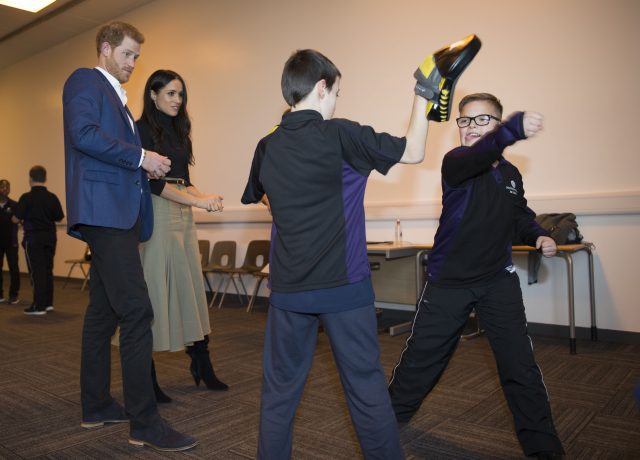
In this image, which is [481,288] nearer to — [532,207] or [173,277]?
[173,277]

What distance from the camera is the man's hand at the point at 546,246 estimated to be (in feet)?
6.28

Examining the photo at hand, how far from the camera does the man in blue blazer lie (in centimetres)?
200

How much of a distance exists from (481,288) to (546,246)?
264 millimetres

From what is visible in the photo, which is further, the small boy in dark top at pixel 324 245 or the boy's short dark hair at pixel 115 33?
the boy's short dark hair at pixel 115 33

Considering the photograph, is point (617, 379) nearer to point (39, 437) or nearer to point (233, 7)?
point (39, 437)

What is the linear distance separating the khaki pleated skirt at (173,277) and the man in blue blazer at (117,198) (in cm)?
37

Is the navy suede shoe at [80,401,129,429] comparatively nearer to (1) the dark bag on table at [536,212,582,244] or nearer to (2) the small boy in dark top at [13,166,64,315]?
(1) the dark bag on table at [536,212,582,244]

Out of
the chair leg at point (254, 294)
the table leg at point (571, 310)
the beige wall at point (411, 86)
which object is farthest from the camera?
the chair leg at point (254, 294)

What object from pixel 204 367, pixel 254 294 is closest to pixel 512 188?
pixel 204 367

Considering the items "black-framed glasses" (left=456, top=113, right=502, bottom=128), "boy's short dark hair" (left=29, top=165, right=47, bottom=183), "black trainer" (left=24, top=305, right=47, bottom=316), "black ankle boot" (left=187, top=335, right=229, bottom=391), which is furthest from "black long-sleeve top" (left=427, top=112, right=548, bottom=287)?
"boy's short dark hair" (left=29, top=165, right=47, bottom=183)

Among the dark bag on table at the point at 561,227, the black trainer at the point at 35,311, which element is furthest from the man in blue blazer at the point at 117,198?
the black trainer at the point at 35,311

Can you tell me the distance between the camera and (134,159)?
2.02m

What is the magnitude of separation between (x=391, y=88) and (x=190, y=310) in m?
3.14

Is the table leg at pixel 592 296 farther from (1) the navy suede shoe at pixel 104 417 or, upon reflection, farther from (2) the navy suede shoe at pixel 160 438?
(1) the navy suede shoe at pixel 104 417
